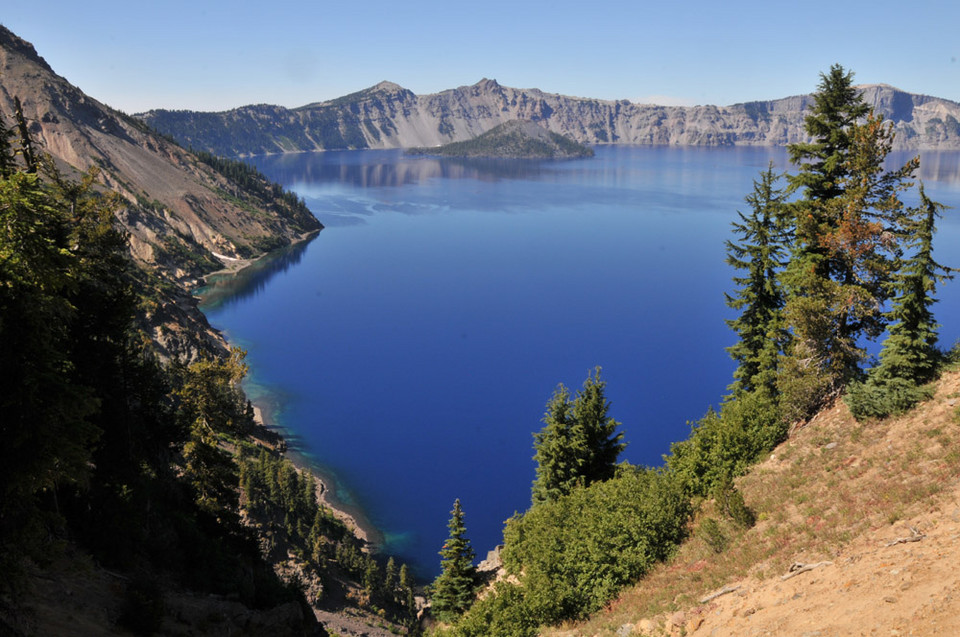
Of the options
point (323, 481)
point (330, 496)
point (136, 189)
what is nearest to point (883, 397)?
point (330, 496)

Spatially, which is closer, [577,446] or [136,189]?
[577,446]

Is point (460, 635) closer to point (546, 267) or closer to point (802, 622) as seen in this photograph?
point (802, 622)

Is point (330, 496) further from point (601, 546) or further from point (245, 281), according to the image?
point (245, 281)

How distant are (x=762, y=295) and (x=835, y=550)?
67.7 ft

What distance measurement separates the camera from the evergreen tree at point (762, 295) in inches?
1312

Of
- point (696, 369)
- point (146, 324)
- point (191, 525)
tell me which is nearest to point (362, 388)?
point (146, 324)

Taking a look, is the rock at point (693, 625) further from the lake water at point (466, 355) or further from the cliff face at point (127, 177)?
the cliff face at point (127, 177)

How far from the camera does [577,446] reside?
37.0m

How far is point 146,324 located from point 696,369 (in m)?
93.4

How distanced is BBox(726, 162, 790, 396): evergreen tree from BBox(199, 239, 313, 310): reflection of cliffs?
131849mm

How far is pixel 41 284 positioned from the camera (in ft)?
48.2

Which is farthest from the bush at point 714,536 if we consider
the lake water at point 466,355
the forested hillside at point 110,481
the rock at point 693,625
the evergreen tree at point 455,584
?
the lake water at point 466,355

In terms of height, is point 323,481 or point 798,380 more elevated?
point 798,380

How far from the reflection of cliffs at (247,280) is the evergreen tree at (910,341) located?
14121cm
